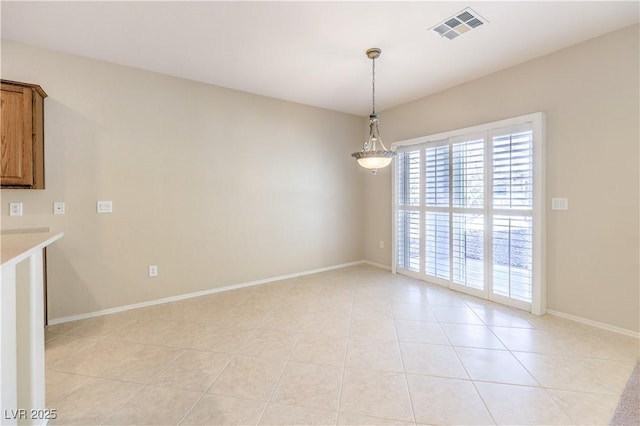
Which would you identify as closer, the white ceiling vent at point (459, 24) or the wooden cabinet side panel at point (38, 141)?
the white ceiling vent at point (459, 24)

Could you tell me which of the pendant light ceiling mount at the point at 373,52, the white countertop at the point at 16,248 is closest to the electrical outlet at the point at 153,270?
the white countertop at the point at 16,248

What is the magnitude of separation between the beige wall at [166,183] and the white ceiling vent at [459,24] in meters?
2.43

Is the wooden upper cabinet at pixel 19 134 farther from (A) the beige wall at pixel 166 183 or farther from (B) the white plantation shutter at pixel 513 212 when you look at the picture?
(B) the white plantation shutter at pixel 513 212

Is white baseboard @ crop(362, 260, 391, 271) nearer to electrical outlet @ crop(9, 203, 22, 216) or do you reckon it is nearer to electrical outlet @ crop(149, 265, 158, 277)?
electrical outlet @ crop(149, 265, 158, 277)

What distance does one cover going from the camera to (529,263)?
3.12m

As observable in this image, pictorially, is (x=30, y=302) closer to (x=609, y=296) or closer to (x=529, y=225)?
(x=529, y=225)

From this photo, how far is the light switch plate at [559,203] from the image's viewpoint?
2.90 meters

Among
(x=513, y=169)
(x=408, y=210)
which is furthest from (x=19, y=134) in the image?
(x=513, y=169)

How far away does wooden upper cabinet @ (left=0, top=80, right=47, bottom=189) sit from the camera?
250cm

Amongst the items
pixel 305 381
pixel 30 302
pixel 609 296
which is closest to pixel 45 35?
pixel 30 302

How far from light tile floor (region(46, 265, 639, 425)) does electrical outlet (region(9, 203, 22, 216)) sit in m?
1.16

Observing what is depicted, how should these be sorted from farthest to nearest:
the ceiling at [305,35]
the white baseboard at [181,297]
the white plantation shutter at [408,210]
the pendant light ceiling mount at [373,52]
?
the white plantation shutter at [408,210] < the white baseboard at [181,297] < the pendant light ceiling mount at [373,52] < the ceiling at [305,35]

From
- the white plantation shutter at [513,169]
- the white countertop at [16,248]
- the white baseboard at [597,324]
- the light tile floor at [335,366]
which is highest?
the white plantation shutter at [513,169]

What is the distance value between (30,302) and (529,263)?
4133 millimetres
